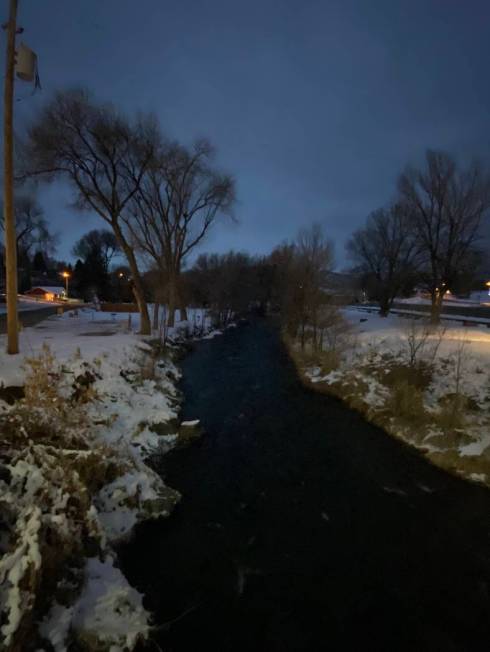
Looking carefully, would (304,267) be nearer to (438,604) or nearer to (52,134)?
(52,134)

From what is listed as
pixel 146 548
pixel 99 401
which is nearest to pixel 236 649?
pixel 146 548

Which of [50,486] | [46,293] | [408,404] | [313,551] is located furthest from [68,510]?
[46,293]

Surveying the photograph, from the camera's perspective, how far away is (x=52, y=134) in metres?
15.5

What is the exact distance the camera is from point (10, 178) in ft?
31.2

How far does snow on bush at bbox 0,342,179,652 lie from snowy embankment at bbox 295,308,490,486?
721cm

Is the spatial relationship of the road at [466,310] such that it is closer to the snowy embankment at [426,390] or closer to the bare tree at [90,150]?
the snowy embankment at [426,390]

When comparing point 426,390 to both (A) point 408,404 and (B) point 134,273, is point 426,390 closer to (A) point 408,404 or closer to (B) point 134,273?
(A) point 408,404

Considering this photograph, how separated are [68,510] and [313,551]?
3.94m

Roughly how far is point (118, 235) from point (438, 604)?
18.3 meters

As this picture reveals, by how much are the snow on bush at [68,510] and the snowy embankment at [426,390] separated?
7.21 m

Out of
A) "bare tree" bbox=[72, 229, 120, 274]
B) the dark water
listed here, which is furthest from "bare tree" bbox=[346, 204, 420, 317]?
"bare tree" bbox=[72, 229, 120, 274]

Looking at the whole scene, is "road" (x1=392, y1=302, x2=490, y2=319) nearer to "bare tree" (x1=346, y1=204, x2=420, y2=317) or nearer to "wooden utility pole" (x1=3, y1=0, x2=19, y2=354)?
"bare tree" (x1=346, y1=204, x2=420, y2=317)

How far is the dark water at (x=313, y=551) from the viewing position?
15.0ft

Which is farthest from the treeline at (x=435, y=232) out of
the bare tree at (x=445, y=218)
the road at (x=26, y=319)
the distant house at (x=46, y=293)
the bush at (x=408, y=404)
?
the distant house at (x=46, y=293)
